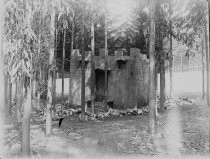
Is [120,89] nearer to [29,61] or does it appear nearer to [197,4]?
[197,4]

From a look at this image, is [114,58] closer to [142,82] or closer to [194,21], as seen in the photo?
[142,82]

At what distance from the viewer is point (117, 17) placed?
116 feet

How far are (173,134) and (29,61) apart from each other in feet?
24.5

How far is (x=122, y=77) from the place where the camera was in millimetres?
24031

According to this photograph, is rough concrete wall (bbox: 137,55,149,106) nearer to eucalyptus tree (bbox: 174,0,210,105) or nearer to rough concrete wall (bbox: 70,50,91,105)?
rough concrete wall (bbox: 70,50,91,105)

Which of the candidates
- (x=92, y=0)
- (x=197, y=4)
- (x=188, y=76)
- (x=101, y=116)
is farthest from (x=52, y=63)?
(x=188, y=76)

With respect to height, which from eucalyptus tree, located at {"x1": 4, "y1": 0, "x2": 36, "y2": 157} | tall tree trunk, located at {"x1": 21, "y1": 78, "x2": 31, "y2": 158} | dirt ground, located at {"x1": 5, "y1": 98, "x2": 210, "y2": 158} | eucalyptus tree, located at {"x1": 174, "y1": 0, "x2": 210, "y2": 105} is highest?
eucalyptus tree, located at {"x1": 174, "y1": 0, "x2": 210, "y2": 105}

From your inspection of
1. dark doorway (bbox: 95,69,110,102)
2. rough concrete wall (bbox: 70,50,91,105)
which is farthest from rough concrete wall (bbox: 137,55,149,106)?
rough concrete wall (bbox: 70,50,91,105)

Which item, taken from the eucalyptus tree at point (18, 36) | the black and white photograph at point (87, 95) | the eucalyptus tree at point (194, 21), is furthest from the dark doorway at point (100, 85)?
the eucalyptus tree at point (18, 36)

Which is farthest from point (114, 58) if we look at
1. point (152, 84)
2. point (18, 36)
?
point (18, 36)

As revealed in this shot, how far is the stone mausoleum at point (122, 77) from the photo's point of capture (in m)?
23.6

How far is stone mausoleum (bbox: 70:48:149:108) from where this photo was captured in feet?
77.6

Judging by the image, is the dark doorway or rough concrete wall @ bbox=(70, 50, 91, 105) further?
the dark doorway

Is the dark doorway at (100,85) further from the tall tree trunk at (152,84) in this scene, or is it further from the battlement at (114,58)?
the tall tree trunk at (152,84)
